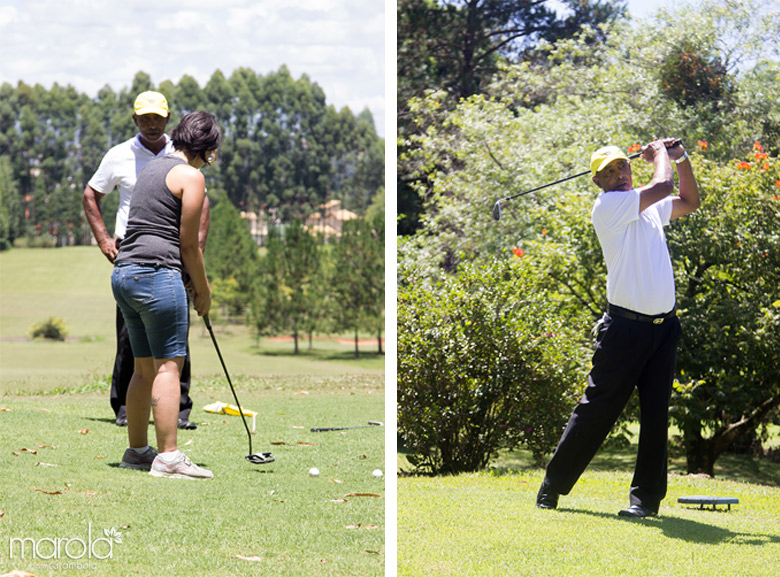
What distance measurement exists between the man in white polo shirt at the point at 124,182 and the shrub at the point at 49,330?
10.6 metres

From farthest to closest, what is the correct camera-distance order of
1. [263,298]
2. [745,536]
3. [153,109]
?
[263,298] < [153,109] < [745,536]

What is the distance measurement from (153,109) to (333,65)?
14284 mm

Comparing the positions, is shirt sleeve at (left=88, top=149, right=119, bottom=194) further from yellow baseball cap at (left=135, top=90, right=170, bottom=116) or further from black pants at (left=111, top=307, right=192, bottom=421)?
black pants at (left=111, top=307, right=192, bottom=421)

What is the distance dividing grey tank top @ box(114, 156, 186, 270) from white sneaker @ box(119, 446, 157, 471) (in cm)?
76

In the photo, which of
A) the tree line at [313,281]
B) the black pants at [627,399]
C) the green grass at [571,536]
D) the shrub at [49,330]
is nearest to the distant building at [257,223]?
the tree line at [313,281]

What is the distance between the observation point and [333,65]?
18.2 m

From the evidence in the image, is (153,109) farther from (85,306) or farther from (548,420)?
(85,306)

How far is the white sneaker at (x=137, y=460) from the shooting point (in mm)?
3662

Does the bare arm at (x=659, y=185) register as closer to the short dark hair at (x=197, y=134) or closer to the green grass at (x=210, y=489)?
the green grass at (x=210, y=489)

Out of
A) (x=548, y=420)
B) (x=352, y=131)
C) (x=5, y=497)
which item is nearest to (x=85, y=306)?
(x=352, y=131)

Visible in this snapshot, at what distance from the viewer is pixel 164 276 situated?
352cm

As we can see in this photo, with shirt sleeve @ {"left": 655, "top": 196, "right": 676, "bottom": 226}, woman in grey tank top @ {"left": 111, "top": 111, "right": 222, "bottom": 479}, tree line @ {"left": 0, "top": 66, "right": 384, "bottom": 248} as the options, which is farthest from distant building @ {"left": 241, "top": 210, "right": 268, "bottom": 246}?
shirt sleeve @ {"left": 655, "top": 196, "right": 676, "bottom": 226}

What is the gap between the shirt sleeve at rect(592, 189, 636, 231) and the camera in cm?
348

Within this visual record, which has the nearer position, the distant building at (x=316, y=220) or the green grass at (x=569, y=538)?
the green grass at (x=569, y=538)
